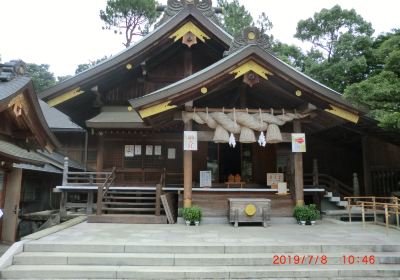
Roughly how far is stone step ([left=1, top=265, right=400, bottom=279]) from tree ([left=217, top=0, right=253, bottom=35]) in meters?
28.6

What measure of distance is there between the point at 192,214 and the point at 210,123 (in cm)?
284

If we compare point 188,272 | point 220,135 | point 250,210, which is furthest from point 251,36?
point 188,272

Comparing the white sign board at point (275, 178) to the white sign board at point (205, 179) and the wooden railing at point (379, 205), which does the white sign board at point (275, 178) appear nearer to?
the white sign board at point (205, 179)

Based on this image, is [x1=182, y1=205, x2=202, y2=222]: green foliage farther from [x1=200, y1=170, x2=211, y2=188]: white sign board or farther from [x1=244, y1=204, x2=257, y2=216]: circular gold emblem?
[x1=200, y1=170, x2=211, y2=188]: white sign board

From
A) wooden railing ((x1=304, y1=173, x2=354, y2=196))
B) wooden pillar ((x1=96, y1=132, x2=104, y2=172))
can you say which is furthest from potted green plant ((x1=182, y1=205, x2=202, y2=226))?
wooden railing ((x1=304, y1=173, x2=354, y2=196))

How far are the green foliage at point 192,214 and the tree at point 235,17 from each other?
83.3 feet

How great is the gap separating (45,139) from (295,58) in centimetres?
2319

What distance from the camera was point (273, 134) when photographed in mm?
10344

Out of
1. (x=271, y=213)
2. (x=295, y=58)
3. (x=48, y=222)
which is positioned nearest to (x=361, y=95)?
(x=271, y=213)

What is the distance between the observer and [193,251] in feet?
22.1

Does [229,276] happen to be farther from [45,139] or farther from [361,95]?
[361,95]

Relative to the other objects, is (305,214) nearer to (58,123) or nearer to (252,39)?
(252,39)

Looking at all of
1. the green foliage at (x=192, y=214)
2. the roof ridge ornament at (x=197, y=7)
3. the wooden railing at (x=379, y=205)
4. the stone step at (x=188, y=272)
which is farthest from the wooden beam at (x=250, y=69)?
the stone step at (x=188, y=272)

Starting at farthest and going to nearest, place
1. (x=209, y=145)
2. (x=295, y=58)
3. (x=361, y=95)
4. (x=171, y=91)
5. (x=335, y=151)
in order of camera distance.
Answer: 1. (x=295, y=58)
2. (x=335, y=151)
3. (x=209, y=145)
4. (x=361, y=95)
5. (x=171, y=91)
